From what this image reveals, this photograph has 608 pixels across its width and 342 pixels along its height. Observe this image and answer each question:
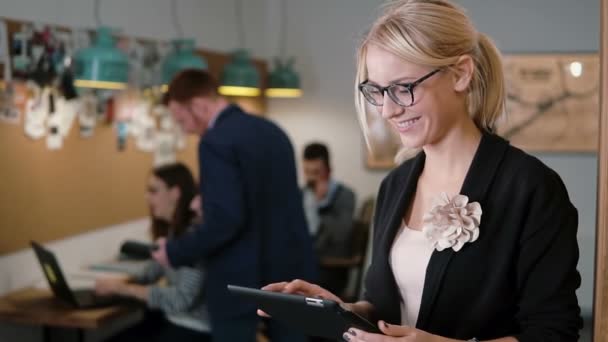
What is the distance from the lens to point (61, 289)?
3.10 meters

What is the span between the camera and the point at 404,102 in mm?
1449

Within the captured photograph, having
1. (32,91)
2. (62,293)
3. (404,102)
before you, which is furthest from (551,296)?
(32,91)

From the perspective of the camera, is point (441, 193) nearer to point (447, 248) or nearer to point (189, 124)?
point (447, 248)

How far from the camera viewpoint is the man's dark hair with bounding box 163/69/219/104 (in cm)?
299

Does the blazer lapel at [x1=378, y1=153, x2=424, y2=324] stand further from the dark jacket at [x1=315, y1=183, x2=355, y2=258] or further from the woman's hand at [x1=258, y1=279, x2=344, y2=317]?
the dark jacket at [x1=315, y1=183, x2=355, y2=258]

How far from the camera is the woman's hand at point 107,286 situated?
10.5ft

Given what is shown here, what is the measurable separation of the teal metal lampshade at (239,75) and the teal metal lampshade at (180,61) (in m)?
0.61

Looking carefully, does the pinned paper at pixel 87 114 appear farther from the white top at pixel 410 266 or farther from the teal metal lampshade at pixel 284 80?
the white top at pixel 410 266

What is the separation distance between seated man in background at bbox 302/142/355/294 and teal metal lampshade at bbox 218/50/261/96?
516 mm

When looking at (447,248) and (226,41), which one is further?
(226,41)

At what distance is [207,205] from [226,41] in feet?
7.72

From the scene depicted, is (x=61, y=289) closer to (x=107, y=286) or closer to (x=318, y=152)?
(x=107, y=286)

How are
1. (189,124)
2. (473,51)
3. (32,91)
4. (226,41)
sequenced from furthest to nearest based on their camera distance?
(226,41) < (32,91) < (189,124) < (473,51)

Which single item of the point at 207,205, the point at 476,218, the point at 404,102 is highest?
the point at 404,102
